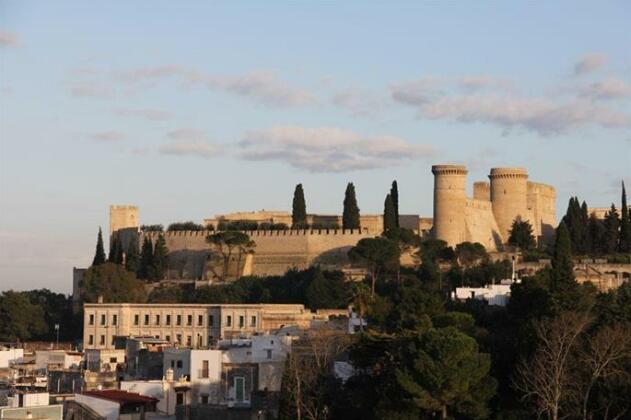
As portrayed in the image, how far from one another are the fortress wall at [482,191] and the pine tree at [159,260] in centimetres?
1602

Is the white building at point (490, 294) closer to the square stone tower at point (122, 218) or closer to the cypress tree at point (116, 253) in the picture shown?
the cypress tree at point (116, 253)

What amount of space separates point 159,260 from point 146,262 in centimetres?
73

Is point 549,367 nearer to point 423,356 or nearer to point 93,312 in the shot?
point 423,356

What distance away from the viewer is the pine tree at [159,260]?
76375mm

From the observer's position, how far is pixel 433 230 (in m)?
76.5

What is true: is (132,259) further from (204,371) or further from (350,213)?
(204,371)

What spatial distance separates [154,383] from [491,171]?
41.4 m

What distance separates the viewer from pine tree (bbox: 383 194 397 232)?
247ft

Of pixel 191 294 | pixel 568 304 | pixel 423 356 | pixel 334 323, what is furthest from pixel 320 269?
pixel 423 356

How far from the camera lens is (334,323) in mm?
55656

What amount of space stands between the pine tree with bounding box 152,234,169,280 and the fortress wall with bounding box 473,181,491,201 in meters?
16.0

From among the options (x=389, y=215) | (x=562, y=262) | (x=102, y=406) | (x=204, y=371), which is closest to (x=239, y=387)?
(x=204, y=371)

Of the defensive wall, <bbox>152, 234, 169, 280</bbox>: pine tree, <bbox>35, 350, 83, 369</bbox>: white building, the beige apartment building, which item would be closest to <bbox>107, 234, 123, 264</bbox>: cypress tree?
<bbox>152, 234, 169, 280</bbox>: pine tree

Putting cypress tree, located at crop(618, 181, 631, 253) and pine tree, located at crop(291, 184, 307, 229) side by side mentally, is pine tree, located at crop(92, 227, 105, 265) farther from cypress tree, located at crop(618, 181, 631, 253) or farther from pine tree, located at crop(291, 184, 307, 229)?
cypress tree, located at crop(618, 181, 631, 253)
